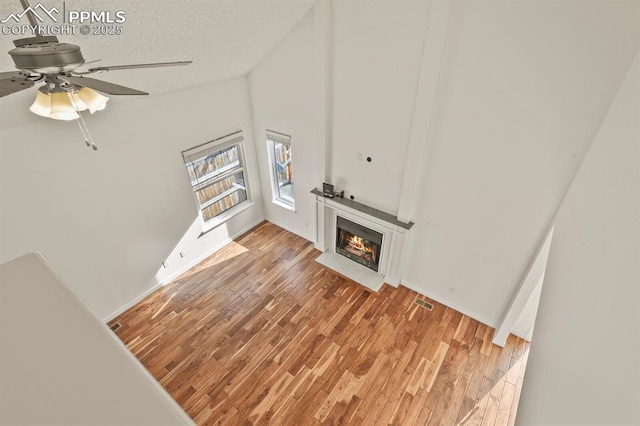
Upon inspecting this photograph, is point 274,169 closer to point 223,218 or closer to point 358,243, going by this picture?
point 223,218

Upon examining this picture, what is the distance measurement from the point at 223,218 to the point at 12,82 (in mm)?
4012

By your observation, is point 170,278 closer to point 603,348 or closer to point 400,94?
point 400,94

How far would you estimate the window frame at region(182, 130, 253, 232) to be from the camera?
14.6 ft

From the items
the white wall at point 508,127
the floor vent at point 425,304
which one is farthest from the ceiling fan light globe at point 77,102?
the floor vent at point 425,304

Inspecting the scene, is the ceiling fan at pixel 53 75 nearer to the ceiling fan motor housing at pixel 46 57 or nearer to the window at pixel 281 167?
the ceiling fan motor housing at pixel 46 57

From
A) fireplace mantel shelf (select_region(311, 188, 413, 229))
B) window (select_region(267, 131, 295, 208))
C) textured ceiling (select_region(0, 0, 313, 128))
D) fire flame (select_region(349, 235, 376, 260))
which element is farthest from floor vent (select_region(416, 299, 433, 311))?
textured ceiling (select_region(0, 0, 313, 128))

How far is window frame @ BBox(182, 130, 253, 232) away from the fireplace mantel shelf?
1.46m

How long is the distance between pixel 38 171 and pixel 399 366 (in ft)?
14.4

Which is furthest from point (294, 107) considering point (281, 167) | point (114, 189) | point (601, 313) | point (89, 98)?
point (601, 313)

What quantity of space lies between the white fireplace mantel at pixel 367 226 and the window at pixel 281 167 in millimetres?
866

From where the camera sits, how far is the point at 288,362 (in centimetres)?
370

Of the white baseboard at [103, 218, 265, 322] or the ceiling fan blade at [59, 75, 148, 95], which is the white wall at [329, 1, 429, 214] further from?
the ceiling fan blade at [59, 75, 148, 95]

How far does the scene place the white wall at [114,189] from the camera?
308 centimetres

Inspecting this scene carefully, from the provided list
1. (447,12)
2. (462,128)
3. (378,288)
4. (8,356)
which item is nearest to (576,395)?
(8,356)
